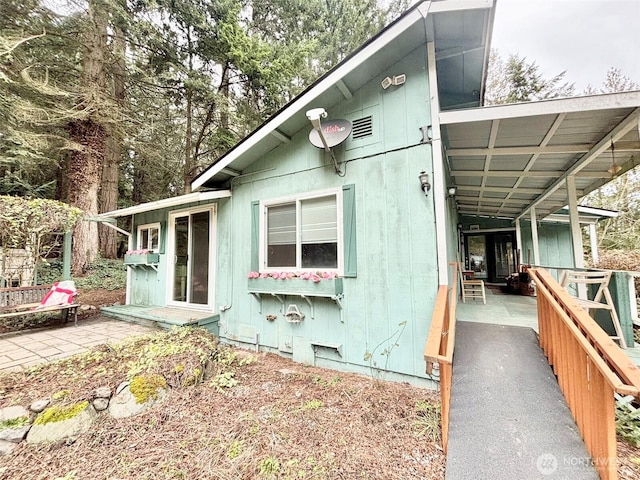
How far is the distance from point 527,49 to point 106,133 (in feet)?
64.8

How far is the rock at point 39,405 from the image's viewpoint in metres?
2.46

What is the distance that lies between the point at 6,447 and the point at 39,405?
1.05 ft

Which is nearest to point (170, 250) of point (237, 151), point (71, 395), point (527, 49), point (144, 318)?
point (144, 318)

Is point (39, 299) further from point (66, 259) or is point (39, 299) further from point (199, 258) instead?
point (199, 258)

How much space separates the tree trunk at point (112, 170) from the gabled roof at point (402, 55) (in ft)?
23.8

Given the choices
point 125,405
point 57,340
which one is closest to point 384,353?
point 125,405

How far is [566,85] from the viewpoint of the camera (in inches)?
527

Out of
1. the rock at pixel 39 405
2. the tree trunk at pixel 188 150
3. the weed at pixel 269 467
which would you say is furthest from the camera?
the tree trunk at pixel 188 150

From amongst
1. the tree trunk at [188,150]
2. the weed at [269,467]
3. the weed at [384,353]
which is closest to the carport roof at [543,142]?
the weed at [384,353]

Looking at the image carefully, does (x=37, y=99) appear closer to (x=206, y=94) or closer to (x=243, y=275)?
(x=206, y=94)

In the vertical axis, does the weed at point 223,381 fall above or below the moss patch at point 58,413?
below

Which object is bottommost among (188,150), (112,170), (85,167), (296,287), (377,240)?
(296,287)

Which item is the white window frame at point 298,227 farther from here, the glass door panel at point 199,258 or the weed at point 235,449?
the weed at point 235,449

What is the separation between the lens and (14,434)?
2.33 meters
